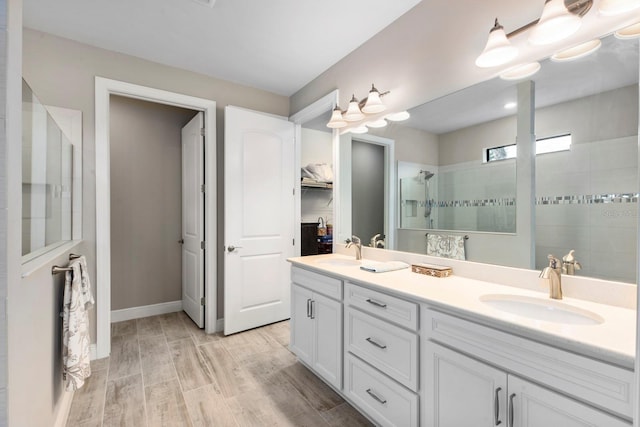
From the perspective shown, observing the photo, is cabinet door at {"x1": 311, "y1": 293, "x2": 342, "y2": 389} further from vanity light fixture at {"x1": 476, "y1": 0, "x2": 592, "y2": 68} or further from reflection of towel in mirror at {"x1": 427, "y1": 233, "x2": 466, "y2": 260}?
vanity light fixture at {"x1": 476, "y1": 0, "x2": 592, "y2": 68}

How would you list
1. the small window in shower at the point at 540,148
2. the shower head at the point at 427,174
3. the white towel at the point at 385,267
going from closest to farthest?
the small window in shower at the point at 540,148
the white towel at the point at 385,267
the shower head at the point at 427,174

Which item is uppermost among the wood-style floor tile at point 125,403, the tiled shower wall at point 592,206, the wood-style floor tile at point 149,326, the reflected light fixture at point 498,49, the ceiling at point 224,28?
the ceiling at point 224,28

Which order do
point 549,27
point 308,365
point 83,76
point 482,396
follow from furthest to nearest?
point 83,76
point 308,365
point 549,27
point 482,396

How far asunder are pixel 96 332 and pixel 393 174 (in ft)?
8.92

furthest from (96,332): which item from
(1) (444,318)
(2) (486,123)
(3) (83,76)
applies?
(2) (486,123)

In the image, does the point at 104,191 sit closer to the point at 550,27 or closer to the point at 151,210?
the point at 151,210

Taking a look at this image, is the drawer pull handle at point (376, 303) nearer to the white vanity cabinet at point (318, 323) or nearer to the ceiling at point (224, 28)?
the white vanity cabinet at point (318, 323)

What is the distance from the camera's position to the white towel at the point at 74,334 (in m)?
1.57

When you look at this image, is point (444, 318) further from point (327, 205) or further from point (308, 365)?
point (327, 205)

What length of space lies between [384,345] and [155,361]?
1.94 m

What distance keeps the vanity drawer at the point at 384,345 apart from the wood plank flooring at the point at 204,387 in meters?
0.44

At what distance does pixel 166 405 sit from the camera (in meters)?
1.82

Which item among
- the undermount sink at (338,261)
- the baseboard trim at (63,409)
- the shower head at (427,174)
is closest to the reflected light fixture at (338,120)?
the shower head at (427,174)

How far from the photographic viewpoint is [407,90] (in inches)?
80.4
